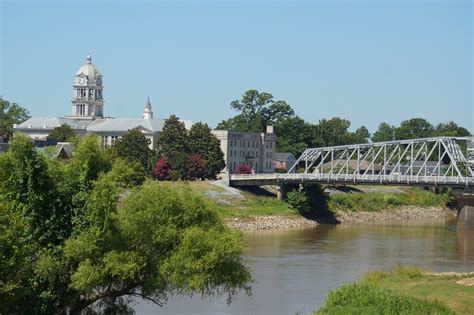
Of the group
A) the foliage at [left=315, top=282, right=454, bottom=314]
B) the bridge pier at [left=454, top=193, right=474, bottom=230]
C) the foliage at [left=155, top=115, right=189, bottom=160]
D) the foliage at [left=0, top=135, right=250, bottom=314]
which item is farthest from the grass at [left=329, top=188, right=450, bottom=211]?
the foliage at [left=0, top=135, right=250, bottom=314]

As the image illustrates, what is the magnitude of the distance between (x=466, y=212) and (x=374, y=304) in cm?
6320

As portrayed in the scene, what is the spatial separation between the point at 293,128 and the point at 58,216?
124 meters

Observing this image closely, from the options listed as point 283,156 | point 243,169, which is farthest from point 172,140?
point 283,156

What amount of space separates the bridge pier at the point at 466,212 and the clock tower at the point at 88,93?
258ft

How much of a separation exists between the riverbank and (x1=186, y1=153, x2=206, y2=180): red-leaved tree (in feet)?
20.1

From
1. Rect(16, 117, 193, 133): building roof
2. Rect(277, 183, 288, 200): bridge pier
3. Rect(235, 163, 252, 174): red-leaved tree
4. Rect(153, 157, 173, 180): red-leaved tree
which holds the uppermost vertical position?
Rect(16, 117, 193, 133): building roof

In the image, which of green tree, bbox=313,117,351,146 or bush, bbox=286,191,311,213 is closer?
bush, bbox=286,191,311,213

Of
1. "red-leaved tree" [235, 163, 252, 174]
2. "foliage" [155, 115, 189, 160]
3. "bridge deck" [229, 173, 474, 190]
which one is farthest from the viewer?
"red-leaved tree" [235, 163, 252, 174]

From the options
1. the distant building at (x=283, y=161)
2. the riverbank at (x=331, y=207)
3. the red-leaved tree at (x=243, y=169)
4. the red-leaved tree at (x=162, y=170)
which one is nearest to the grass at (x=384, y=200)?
the riverbank at (x=331, y=207)

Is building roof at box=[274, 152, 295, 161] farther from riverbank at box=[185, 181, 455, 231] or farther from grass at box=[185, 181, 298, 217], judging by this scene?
grass at box=[185, 181, 298, 217]

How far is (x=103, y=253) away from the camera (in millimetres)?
39344

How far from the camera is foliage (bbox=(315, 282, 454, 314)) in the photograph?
128ft

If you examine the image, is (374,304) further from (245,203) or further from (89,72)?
(89,72)

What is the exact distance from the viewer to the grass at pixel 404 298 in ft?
130
